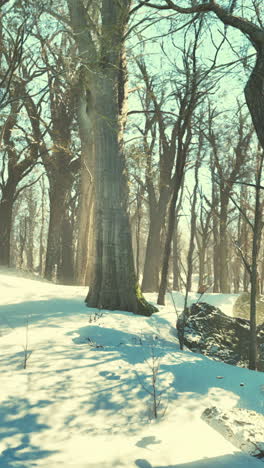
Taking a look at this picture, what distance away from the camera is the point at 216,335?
24.1 ft

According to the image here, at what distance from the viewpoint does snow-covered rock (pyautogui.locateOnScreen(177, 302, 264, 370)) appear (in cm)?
688

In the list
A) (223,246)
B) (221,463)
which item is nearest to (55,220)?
(223,246)

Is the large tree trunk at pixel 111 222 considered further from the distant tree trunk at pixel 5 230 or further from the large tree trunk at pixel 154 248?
the distant tree trunk at pixel 5 230

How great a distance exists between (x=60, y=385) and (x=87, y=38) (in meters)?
7.84

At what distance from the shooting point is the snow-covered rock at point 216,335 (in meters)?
6.88

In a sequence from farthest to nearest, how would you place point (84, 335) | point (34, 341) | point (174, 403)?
point (84, 335) → point (34, 341) → point (174, 403)

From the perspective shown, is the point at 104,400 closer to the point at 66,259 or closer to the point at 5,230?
the point at 5,230

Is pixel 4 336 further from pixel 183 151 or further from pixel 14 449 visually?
pixel 183 151

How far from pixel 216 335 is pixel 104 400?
15.1ft

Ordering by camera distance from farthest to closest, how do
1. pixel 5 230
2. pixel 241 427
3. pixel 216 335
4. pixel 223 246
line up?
pixel 223 246 → pixel 5 230 → pixel 216 335 → pixel 241 427

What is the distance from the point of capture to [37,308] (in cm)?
664

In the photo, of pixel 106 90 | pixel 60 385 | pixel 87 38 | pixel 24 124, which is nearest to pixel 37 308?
pixel 60 385

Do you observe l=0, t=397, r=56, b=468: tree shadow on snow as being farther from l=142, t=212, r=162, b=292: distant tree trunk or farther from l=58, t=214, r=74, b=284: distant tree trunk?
l=58, t=214, r=74, b=284: distant tree trunk

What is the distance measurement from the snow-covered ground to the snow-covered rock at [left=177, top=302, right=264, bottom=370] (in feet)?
6.06
